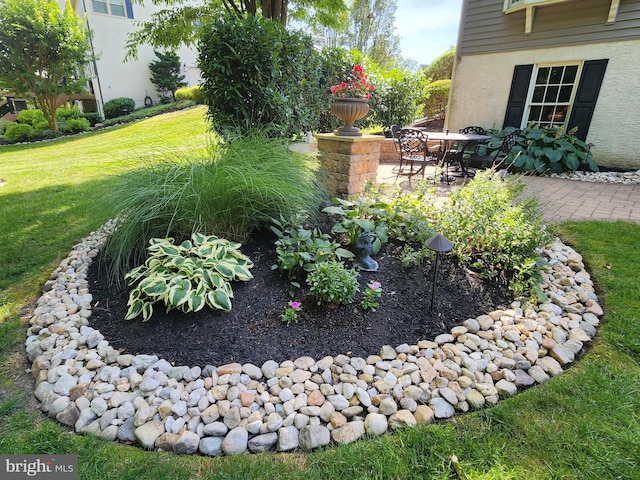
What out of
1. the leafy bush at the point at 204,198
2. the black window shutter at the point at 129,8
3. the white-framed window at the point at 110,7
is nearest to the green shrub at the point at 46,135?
the white-framed window at the point at 110,7

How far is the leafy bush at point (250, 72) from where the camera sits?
3598 mm

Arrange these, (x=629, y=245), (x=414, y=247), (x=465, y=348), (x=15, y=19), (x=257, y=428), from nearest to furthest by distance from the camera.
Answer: (x=257, y=428), (x=465, y=348), (x=414, y=247), (x=629, y=245), (x=15, y=19)

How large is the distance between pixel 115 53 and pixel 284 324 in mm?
19211

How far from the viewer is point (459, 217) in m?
2.44

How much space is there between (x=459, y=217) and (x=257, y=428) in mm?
1922

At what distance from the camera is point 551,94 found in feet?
21.1

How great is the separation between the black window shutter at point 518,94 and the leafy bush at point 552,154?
1017mm

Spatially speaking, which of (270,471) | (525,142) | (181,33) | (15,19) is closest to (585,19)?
(525,142)

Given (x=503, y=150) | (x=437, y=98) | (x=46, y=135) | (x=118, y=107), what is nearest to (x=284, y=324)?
(x=503, y=150)

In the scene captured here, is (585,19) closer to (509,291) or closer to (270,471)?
(509,291)

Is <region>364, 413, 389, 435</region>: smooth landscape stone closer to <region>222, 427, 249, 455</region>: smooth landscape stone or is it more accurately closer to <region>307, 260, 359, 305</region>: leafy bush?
<region>222, 427, 249, 455</region>: smooth landscape stone

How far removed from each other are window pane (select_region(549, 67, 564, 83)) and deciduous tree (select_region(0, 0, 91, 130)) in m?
14.3

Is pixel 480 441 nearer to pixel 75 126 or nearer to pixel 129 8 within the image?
pixel 75 126

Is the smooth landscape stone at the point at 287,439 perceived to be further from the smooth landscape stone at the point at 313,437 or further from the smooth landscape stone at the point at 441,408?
the smooth landscape stone at the point at 441,408
